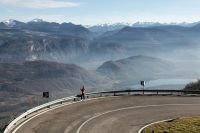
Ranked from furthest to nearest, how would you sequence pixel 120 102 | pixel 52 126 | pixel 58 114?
pixel 120 102, pixel 58 114, pixel 52 126

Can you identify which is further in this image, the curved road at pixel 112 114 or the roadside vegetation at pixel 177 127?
the curved road at pixel 112 114

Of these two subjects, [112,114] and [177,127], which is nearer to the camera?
[177,127]

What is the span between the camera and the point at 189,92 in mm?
50250

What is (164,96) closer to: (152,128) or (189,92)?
(189,92)

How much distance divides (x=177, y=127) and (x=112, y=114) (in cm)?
828

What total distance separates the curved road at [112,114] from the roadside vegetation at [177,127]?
1.42 metres

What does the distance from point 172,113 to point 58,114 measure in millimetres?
10461

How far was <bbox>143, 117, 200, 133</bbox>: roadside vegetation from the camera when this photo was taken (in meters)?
28.5

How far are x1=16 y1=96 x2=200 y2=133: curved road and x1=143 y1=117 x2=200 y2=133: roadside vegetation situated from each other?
1421 millimetres

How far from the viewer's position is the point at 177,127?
29.4m

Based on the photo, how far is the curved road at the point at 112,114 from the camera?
100 feet

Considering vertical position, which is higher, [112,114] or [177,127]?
[112,114]

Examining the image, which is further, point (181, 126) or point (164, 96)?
point (164, 96)

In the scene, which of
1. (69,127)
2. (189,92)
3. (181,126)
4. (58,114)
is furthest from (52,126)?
(189,92)
